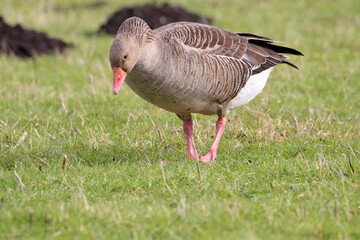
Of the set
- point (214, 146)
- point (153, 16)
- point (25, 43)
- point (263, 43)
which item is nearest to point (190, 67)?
point (214, 146)

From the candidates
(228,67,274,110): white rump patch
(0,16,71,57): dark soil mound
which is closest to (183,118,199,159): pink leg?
(228,67,274,110): white rump patch

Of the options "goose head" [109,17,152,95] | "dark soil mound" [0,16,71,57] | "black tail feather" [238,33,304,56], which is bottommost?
"dark soil mound" [0,16,71,57]

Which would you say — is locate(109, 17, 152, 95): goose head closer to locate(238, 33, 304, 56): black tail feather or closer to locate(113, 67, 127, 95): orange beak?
locate(113, 67, 127, 95): orange beak

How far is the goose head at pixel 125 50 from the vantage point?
534 cm

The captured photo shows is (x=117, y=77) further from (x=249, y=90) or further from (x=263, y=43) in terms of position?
(x=263, y=43)

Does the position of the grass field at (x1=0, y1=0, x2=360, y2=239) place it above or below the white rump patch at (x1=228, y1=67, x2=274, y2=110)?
below

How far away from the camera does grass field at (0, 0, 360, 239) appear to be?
4395 mm

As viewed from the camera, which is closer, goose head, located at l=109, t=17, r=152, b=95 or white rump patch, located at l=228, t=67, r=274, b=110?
goose head, located at l=109, t=17, r=152, b=95

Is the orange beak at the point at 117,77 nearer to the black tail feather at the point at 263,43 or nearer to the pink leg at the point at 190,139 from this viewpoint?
the pink leg at the point at 190,139

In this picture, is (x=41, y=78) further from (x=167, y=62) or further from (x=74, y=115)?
(x=167, y=62)

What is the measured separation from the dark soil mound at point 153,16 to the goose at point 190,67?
672cm

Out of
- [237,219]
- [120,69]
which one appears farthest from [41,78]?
[237,219]

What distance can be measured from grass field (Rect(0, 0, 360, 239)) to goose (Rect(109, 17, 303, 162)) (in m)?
0.62

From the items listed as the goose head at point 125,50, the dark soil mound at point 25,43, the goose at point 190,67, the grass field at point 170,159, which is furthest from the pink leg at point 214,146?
the dark soil mound at point 25,43
